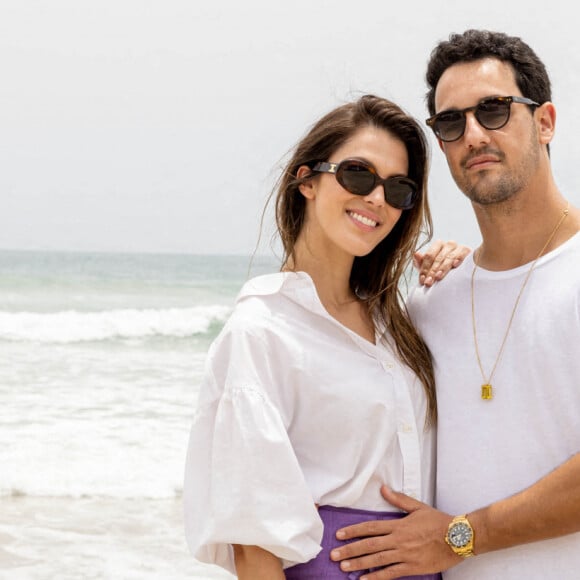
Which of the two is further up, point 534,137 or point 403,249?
point 534,137

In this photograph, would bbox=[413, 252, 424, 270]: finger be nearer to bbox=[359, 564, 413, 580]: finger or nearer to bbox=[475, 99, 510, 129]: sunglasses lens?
bbox=[475, 99, 510, 129]: sunglasses lens

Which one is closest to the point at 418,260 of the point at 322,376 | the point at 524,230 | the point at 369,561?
the point at 524,230

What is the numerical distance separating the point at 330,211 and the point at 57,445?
6.19 meters

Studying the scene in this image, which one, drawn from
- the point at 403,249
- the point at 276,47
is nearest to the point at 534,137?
the point at 403,249

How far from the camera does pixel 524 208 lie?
2.89m

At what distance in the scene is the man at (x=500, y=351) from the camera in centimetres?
254

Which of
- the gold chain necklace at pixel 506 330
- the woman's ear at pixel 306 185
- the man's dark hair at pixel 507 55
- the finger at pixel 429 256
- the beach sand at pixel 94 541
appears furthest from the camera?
the beach sand at pixel 94 541

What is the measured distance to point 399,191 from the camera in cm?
274

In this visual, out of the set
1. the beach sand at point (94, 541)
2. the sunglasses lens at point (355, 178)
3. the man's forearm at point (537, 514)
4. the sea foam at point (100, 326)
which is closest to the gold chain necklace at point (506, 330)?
the man's forearm at point (537, 514)

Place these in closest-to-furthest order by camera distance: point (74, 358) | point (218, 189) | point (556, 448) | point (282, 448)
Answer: point (282, 448), point (556, 448), point (74, 358), point (218, 189)

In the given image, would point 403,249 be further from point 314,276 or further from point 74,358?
point 74,358

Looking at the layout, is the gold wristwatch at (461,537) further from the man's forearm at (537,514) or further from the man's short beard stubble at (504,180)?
the man's short beard stubble at (504,180)

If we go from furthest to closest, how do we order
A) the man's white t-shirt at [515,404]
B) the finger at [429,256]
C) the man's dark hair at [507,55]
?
the finger at [429,256] → the man's dark hair at [507,55] → the man's white t-shirt at [515,404]

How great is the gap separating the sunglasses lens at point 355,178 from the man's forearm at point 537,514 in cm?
95
